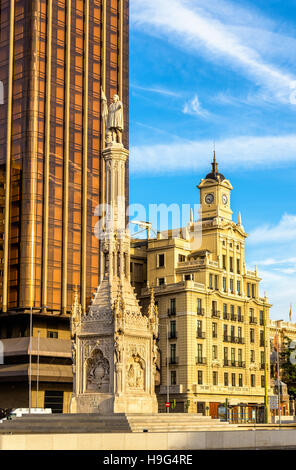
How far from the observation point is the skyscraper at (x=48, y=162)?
96.1 meters

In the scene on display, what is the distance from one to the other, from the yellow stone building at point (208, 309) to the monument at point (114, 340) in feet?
166

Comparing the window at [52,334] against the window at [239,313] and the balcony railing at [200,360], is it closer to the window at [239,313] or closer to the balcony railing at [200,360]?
the balcony railing at [200,360]

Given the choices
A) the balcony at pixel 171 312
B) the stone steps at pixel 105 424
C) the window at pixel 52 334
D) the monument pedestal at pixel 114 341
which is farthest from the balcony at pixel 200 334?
the monument pedestal at pixel 114 341

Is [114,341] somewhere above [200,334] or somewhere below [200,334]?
below

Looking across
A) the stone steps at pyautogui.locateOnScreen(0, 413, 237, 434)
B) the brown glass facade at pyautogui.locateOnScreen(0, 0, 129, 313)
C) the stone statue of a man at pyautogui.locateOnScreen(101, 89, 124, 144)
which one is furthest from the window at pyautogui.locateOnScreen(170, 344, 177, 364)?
the stone statue of a man at pyautogui.locateOnScreen(101, 89, 124, 144)

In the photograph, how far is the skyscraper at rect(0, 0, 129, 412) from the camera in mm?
96125

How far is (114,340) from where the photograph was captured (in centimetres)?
4031

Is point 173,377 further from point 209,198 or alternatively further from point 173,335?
point 209,198

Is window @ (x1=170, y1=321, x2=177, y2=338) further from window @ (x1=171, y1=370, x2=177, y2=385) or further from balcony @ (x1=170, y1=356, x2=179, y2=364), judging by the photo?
window @ (x1=171, y1=370, x2=177, y2=385)

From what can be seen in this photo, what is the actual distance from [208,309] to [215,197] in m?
16.8

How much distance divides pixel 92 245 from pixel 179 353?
1840cm

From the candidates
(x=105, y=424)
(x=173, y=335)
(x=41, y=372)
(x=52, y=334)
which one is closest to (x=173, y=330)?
(x=173, y=335)

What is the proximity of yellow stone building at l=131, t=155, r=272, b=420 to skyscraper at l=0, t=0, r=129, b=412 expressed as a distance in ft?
Answer: 33.2

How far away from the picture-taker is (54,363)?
93625 mm
